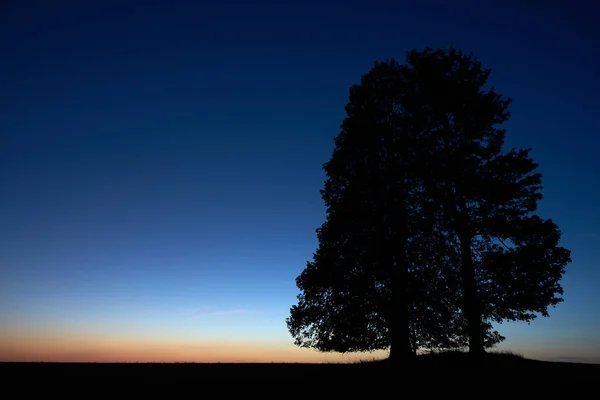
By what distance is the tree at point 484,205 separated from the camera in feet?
63.2

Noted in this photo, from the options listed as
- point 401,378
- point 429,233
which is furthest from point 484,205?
point 401,378

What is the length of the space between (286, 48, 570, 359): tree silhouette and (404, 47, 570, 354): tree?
0.17 ft

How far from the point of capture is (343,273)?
20578 mm

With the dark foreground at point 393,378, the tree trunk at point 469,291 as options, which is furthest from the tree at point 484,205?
the dark foreground at point 393,378

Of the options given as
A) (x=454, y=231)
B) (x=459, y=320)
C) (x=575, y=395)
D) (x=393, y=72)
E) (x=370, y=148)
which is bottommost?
(x=575, y=395)

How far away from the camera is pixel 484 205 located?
19844mm

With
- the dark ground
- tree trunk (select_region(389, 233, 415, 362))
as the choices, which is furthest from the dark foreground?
tree trunk (select_region(389, 233, 415, 362))

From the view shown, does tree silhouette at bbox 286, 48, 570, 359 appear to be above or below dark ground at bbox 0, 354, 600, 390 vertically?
above

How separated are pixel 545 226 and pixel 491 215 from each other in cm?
252

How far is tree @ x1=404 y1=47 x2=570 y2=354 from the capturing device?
19250 mm

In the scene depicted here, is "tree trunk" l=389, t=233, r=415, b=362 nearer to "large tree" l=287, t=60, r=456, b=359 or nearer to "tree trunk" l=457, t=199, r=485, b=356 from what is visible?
"large tree" l=287, t=60, r=456, b=359

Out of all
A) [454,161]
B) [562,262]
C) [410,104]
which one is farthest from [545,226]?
[410,104]

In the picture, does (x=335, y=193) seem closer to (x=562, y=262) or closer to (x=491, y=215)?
(x=491, y=215)

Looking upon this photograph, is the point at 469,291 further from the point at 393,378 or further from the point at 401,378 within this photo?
the point at 393,378
